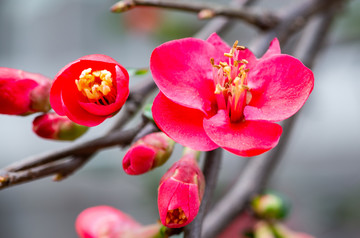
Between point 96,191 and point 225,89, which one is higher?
point 225,89

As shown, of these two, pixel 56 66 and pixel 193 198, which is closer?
pixel 193 198

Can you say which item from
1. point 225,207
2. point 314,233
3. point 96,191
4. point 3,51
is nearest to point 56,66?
point 3,51

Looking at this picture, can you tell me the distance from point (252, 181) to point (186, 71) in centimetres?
39

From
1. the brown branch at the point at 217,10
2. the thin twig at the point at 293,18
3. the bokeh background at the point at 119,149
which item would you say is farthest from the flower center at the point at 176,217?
the bokeh background at the point at 119,149

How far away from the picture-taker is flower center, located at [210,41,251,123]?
17.4 inches

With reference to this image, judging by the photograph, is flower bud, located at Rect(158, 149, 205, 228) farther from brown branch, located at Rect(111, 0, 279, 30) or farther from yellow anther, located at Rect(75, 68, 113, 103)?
brown branch, located at Rect(111, 0, 279, 30)

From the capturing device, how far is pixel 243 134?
419 mm

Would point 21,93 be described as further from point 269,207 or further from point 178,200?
point 269,207

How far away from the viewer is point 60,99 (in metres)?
0.42

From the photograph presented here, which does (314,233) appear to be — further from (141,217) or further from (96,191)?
(96,191)

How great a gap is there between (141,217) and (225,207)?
4.58 ft

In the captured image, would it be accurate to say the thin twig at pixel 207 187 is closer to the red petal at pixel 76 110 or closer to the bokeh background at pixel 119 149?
the red petal at pixel 76 110

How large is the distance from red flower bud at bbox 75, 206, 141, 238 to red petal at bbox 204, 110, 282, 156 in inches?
9.2

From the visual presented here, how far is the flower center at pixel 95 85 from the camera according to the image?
0.42 meters
